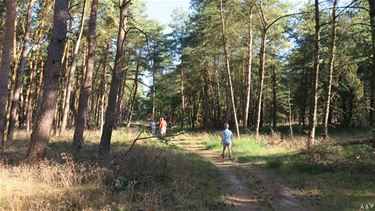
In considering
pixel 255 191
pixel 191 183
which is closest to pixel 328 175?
pixel 255 191

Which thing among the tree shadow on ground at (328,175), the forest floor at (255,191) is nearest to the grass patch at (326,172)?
the tree shadow on ground at (328,175)

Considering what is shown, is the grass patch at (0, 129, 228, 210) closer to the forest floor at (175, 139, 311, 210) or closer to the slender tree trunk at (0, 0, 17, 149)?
the forest floor at (175, 139, 311, 210)

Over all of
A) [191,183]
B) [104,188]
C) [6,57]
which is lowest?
[191,183]

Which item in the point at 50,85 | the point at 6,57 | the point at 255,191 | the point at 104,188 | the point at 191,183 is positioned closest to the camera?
the point at 104,188

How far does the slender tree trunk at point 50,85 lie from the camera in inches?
448

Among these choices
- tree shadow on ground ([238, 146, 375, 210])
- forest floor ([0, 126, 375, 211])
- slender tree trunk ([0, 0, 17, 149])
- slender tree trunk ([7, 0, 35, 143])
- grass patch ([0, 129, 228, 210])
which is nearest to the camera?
grass patch ([0, 129, 228, 210])

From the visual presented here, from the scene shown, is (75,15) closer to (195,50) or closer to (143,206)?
(195,50)

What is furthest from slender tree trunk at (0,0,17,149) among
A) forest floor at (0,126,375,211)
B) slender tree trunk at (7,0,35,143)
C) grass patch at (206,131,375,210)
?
grass patch at (206,131,375,210)

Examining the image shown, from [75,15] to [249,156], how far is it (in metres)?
15.2

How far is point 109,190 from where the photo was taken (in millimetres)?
9508

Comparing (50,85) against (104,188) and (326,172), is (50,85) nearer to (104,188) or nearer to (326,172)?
(104,188)

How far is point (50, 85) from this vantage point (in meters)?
11.5

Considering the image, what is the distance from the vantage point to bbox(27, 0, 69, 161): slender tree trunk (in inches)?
448

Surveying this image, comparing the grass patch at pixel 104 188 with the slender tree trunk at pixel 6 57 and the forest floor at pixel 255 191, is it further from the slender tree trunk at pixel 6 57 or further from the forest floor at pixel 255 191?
the slender tree trunk at pixel 6 57
